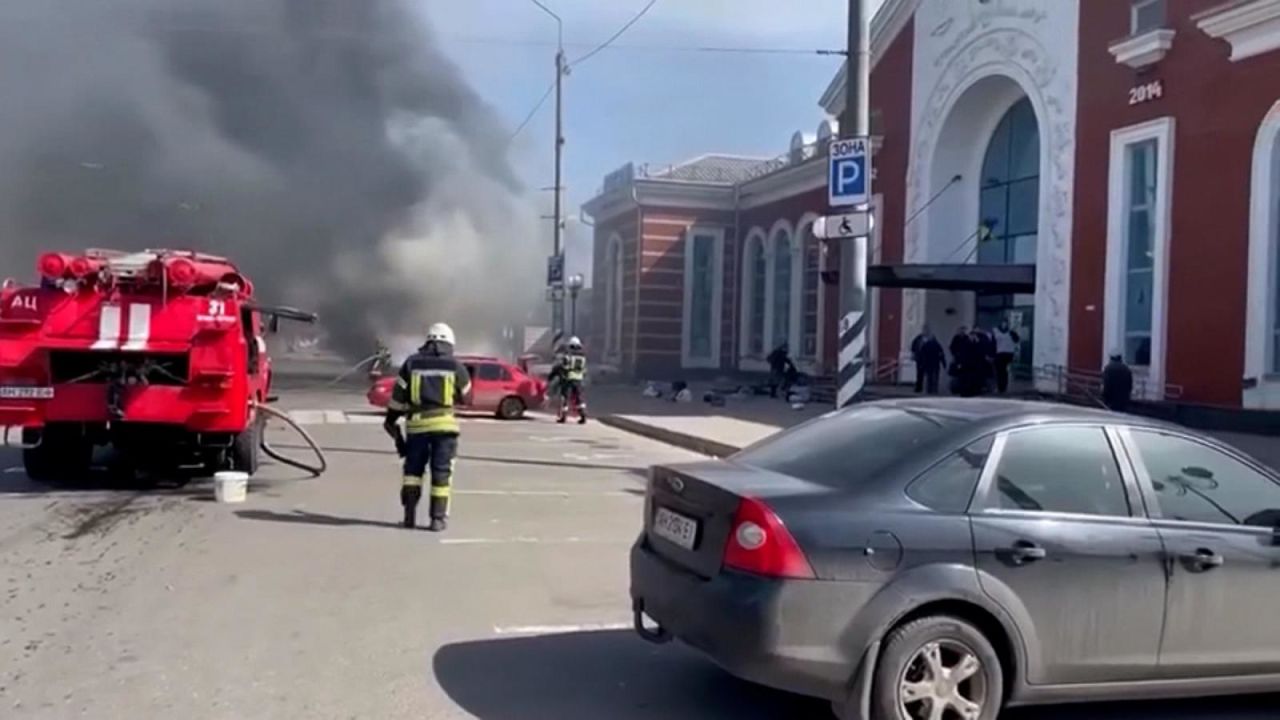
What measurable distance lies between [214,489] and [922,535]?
27.6ft

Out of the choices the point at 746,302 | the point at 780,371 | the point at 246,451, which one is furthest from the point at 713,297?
the point at 246,451

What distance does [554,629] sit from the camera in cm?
656

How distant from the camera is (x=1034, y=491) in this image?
4895 mm

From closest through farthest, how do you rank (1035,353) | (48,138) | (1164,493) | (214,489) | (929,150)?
(1164,493) → (214,489) → (1035,353) → (929,150) → (48,138)

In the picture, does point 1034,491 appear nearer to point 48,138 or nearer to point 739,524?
point 739,524

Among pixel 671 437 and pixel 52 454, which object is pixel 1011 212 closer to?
pixel 671 437

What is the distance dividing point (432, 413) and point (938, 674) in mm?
5406

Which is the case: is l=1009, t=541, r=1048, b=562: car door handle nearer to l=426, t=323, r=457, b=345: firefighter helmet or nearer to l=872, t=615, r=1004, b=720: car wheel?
l=872, t=615, r=1004, b=720: car wheel

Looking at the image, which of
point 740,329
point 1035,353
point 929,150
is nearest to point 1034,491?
point 1035,353

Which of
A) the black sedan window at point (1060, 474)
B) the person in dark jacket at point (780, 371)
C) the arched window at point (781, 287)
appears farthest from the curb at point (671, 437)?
the arched window at point (781, 287)

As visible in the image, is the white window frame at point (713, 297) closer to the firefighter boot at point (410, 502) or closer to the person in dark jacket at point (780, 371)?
the person in dark jacket at point (780, 371)

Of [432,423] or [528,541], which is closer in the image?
[432,423]

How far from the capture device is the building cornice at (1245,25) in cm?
1752

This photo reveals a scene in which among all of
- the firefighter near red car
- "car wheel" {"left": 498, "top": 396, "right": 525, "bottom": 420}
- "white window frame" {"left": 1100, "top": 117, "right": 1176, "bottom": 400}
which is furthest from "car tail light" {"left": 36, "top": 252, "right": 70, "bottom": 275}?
"white window frame" {"left": 1100, "top": 117, "right": 1176, "bottom": 400}
